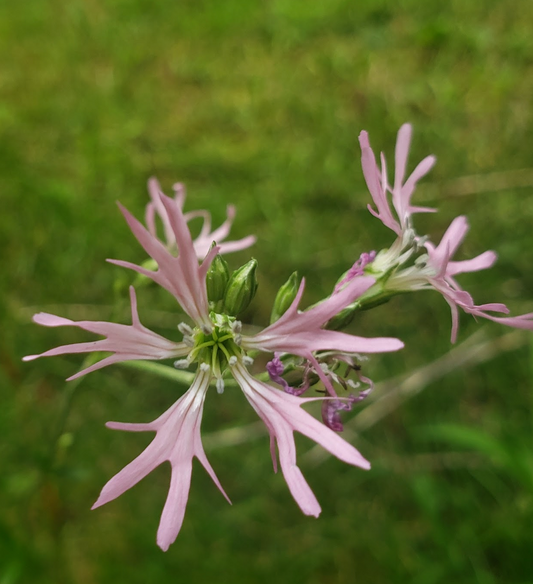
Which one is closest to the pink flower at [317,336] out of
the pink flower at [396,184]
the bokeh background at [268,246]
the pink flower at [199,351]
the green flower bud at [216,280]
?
the pink flower at [199,351]

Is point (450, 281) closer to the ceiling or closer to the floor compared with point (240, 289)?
closer to the floor

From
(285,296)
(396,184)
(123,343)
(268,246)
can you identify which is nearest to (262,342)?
(285,296)

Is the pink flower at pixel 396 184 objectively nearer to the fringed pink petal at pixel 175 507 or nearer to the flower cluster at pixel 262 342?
the flower cluster at pixel 262 342

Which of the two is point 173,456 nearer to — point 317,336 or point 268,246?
point 317,336

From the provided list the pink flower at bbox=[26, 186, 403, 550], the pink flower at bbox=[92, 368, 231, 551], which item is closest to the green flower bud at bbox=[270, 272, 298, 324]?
the pink flower at bbox=[26, 186, 403, 550]

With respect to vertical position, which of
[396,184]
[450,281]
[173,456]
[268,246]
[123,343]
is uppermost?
[396,184]

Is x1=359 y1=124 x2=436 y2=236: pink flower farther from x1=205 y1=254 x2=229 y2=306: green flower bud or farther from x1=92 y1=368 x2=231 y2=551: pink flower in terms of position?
x1=92 y1=368 x2=231 y2=551: pink flower

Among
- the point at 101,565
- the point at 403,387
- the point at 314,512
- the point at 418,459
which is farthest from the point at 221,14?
the point at 314,512
